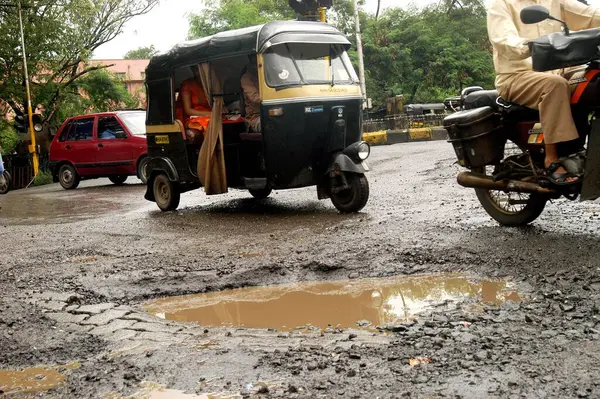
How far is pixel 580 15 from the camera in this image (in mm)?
6301

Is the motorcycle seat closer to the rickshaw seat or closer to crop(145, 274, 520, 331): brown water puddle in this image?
crop(145, 274, 520, 331): brown water puddle

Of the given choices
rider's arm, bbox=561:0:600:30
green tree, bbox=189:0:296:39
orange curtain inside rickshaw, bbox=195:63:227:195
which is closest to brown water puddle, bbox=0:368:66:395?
rider's arm, bbox=561:0:600:30

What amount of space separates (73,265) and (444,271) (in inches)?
130

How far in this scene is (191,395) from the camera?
3.29 meters

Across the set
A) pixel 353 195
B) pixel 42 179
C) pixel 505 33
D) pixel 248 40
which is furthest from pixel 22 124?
pixel 505 33

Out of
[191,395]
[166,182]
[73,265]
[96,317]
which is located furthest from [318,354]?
[166,182]

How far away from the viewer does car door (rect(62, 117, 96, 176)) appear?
728 inches

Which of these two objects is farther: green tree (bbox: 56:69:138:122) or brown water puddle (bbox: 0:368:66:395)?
green tree (bbox: 56:69:138:122)

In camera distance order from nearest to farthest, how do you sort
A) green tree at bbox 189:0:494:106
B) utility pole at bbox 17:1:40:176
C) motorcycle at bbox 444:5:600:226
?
motorcycle at bbox 444:5:600:226, utility pole at bbox 17:1:40:176, green tree at bbox 189:0:494:106

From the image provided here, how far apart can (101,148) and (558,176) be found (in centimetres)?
1396

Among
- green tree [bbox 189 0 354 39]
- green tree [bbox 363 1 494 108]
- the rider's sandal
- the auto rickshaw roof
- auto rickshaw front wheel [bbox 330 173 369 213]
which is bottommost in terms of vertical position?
auto rickshaw front wheel [bbox 330 173 369 213]

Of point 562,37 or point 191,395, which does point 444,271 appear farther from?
point 191,395

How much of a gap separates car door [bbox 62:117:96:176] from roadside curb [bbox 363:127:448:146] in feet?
26.7

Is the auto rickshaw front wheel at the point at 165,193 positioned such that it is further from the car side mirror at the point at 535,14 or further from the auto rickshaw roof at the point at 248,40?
the car side mirror at the point at 535,14
